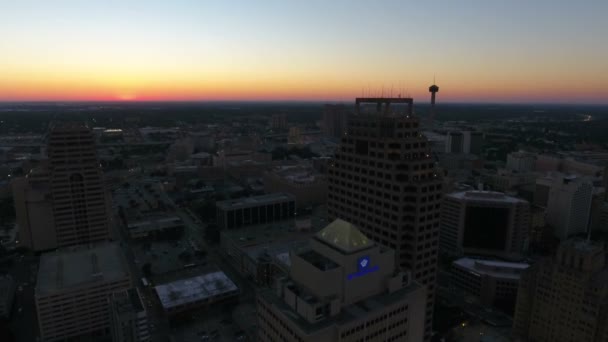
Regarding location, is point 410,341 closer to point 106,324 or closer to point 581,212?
point 106,324

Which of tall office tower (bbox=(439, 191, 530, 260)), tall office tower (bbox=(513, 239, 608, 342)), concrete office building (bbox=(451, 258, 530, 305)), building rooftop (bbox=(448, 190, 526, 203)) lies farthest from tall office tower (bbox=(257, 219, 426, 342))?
building rooftop (bbox=(448, 190, 526, 203))

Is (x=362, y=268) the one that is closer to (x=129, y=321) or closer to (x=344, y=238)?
(x=344, y=238)

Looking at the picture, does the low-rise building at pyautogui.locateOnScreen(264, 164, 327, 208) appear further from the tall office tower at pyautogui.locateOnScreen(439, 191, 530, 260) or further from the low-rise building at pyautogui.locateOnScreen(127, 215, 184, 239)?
the tall office tower at pyautogui.locateOnScreen(439, 191, 530, 260)

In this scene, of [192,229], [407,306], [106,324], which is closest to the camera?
[407,306]

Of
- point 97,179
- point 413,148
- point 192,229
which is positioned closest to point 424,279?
point 413,148

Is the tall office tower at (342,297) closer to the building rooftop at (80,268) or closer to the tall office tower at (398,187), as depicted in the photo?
the tall office tower at (398,187)

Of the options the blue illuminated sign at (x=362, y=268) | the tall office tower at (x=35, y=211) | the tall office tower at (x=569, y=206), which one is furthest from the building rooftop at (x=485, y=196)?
the tall office tower at (x=35, y=211)

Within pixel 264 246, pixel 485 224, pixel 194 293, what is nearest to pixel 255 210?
pixel 264 246
